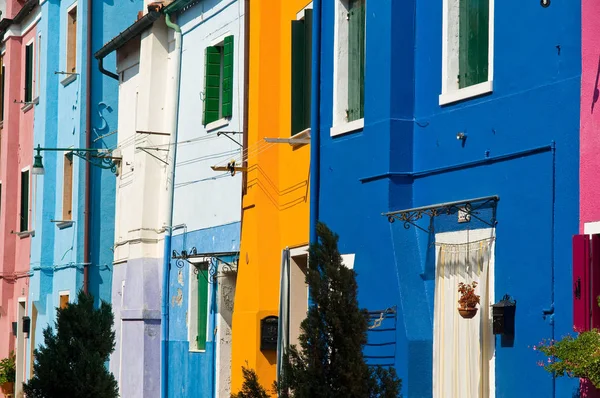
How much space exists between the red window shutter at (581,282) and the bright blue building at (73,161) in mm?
15550

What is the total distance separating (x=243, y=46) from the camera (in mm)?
18656

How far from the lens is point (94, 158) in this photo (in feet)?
86.9

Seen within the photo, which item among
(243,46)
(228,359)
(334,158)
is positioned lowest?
(228,359)

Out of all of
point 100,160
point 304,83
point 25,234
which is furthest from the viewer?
point 25,234

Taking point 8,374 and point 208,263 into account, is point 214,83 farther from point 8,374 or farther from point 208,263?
point 8,374

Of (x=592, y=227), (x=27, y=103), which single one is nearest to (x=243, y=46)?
(x=592, y=227)

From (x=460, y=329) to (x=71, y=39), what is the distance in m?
17.5

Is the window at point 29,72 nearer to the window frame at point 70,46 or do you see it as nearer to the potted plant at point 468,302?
the window frame at point 70,46

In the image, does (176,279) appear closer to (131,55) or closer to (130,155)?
(130,155)

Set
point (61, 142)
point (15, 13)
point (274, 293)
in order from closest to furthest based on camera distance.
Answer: point (274, 293) < point (61, 142) < point (15, 13)

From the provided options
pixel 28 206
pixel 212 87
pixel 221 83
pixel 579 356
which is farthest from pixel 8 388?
pixel 579 356

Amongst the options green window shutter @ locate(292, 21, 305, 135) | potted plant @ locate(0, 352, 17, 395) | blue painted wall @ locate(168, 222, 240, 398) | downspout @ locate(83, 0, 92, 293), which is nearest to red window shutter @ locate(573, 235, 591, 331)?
green window shutter @ locate(292, 21, 305, 135)

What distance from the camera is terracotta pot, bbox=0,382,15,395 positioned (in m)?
31.8

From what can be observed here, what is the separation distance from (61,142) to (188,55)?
26.9 ft
